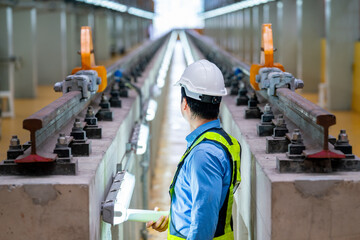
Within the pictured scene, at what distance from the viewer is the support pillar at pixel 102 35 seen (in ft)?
72.6

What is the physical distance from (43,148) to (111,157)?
0.54m

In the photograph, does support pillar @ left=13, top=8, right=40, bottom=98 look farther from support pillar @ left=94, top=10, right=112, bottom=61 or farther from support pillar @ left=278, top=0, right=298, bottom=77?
support pillar @ left=94, top=10, right=112, bottom=61

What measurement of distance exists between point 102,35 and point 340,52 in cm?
1475

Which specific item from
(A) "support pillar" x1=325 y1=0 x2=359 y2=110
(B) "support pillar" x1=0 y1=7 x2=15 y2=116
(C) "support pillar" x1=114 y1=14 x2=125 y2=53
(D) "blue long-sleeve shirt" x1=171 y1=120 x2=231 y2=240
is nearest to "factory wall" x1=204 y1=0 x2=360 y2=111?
(A) "support pillar" x1=325 y1=0 x2=359 y2=110

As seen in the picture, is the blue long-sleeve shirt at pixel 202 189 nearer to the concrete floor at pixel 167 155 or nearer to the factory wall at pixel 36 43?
the concrete floor at pixel 167 155

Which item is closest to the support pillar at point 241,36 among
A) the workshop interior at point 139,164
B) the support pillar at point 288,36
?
the support pillar at point 288,36

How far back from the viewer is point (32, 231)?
6.44 ft

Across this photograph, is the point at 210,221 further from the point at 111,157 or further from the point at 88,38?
the point at 88,38

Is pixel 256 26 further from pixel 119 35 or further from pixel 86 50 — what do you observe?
pixel 86 50

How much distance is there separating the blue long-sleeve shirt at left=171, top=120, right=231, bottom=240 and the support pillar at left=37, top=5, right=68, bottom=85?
11760 mm

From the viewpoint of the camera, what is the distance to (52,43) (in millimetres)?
13383

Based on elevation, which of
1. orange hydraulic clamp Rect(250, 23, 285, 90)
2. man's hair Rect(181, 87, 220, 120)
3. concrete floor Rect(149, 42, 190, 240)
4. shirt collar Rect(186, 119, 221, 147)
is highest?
orange hydraulic clamp Rect(250, 23, 285, 90)

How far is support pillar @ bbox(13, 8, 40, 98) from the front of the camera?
10.9 metres

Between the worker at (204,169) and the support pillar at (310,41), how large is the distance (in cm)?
1022
